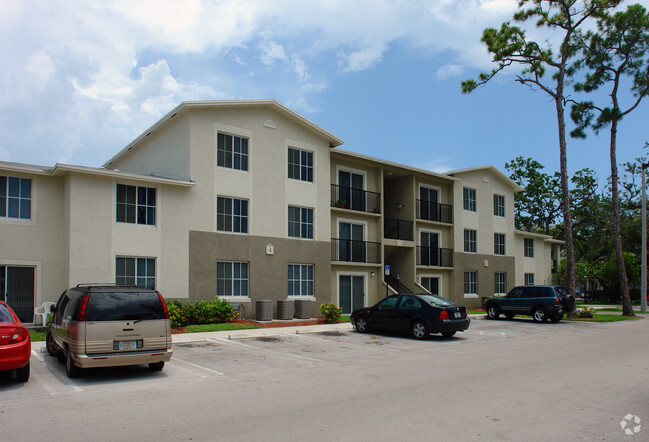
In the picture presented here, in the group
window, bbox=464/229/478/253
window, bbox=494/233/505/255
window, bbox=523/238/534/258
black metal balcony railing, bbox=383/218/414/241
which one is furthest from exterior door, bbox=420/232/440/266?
window, bbox=523/238/534/258

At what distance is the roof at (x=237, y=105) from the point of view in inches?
787

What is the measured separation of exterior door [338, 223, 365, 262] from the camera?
2530 cm

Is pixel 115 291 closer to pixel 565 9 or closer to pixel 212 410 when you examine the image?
pixel 212 410

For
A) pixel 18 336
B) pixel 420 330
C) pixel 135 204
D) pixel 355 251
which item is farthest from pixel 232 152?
pixel 18 336

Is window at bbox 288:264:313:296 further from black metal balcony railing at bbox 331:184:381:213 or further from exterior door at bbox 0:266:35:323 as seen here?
exterior door at bbox 0:266:35:323

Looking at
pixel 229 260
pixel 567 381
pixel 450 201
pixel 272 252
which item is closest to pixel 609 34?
pixel 450 201

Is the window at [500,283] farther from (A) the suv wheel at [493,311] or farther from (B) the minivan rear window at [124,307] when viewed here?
(B) the minivan rear window at [124,307]

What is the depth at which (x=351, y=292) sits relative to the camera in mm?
25656

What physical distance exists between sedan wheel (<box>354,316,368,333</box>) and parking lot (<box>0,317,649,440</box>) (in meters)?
3.05

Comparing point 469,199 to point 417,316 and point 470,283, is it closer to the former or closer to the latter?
point 470,283

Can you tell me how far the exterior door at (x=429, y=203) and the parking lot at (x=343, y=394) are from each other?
15699 mm

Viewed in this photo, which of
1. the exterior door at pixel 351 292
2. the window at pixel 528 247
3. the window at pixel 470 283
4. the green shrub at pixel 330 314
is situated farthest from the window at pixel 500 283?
the green shrub at pixel 330 314

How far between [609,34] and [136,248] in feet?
88.1

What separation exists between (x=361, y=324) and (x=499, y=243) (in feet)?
66.2
